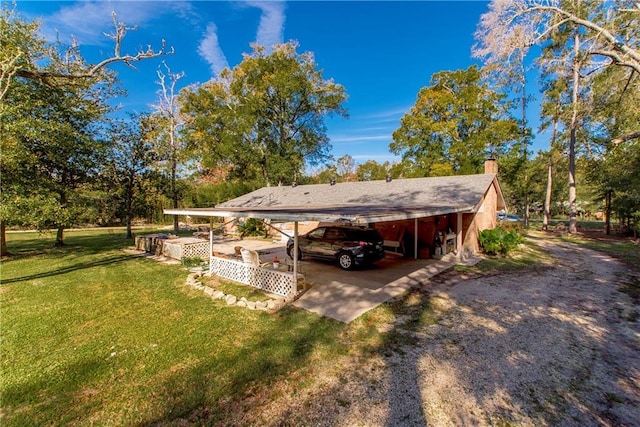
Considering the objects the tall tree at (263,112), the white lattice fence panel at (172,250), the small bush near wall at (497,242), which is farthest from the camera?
the tall tree at (263,112)

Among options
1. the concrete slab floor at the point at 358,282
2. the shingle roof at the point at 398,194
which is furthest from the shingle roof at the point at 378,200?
the concrete slab floor at the point at 358,282

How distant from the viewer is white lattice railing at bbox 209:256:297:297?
7828 millimetres

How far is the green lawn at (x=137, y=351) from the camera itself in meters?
3.67

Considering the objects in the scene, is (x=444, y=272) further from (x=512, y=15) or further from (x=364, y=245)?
(x=512, y=15)

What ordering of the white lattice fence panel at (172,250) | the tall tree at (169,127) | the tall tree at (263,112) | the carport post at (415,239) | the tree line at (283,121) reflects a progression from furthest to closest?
the tall tree at (263,112) < the tall tree at (169,127) < the white lattice fence panel at (172,250) < the carport post at (415,239) < the tree line at (283,121)

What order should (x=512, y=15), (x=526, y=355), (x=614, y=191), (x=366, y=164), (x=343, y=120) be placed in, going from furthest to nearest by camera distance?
(x=366, y=164)
(x=343, y=120)
(x=614, y=191)
(x=512, y=15)
(x=526, y=355)

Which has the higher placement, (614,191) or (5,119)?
Answer: (5,119)

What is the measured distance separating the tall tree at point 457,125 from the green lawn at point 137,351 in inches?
952

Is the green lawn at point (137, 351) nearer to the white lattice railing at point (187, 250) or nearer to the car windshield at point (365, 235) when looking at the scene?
the white lattice railing at point (187, 250)

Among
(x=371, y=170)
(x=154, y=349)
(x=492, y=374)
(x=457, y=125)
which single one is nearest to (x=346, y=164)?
(x=371, y=170)

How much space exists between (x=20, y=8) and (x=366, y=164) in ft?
160

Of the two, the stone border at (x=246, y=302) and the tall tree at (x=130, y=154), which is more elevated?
the tall tree at (x=130, y=154)

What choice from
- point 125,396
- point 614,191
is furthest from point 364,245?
point 614,191

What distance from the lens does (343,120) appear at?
101ft
